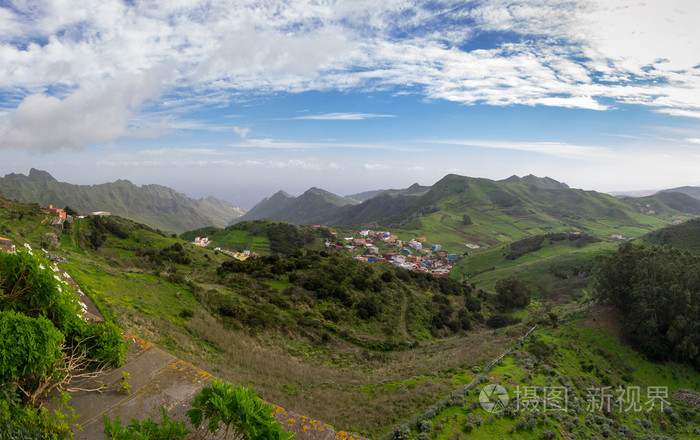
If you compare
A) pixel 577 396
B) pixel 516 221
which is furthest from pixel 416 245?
pixel 577 396

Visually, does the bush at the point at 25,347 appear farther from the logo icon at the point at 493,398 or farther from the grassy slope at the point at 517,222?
the grassy slope at the point at 517,222

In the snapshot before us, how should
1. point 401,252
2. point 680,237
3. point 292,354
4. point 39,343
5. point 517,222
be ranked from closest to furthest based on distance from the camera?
point 39,343, point 292,354, point 680,237, point 401,252, point 517,222

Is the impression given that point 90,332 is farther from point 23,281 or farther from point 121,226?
point 121,226

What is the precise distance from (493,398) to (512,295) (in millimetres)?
41712

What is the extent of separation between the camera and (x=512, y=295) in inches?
1928

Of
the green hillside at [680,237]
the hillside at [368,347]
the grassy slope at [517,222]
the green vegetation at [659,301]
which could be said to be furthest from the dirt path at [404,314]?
the grassy slope at [517,222]

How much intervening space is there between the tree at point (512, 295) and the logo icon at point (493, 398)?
40.2 metres

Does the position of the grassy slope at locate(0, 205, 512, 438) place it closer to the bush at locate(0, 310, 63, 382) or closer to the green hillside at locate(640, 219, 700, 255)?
the bush at locate(0, 310, 63, 382)

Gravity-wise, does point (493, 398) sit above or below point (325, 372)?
above

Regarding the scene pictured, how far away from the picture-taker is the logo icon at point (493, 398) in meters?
12.3

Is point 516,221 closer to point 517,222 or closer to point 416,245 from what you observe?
point 517,222

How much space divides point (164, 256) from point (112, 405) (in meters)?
51.9

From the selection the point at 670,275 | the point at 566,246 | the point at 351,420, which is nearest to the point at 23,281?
the point at 351,420

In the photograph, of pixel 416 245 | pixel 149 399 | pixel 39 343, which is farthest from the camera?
pixel 416 245
